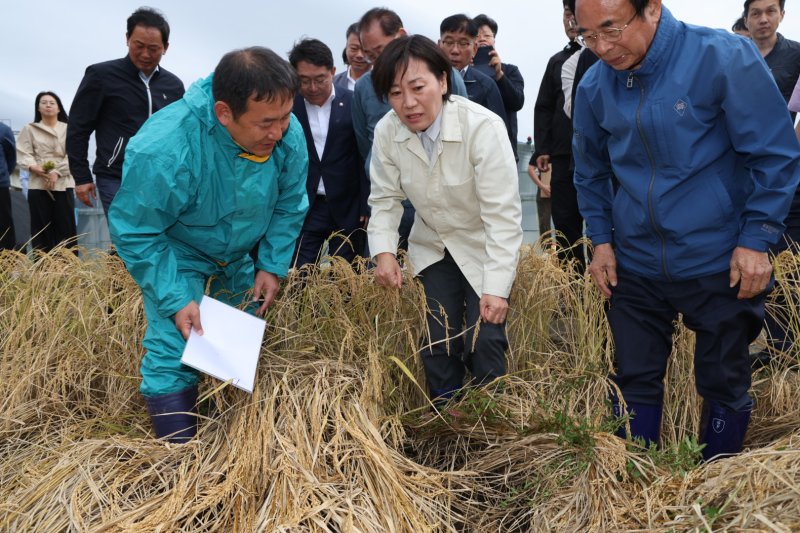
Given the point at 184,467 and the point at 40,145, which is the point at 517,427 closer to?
the point at 184,467

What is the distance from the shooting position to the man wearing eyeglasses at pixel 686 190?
2.22 metres

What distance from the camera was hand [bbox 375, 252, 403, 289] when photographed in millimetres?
2809

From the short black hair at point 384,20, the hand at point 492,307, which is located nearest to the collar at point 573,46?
the short black hair at point 384,20

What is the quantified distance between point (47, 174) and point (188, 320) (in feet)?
16.1

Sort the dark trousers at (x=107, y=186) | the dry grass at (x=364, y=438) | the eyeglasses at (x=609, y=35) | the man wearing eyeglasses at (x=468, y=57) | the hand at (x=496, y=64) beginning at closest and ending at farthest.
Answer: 1. the dry grass at (x=364, y=438)
2. the eyeglasses at (x=609, y=35)
3. the man wearing eyeglasses at (x=468, y=57)
4. the dark trousers at (x=107, y=186)
5. the hand at (x=496, y=64)

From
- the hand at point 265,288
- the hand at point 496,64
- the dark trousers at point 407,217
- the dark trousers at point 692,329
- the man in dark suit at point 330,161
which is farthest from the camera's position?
the hand at point 496,64

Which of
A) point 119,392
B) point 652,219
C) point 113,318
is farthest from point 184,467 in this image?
point 652,219

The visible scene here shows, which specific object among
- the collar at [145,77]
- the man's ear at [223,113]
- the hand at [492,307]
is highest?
the collar at [145,77]

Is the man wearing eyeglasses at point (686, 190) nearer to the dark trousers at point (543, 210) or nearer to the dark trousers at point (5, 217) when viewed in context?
the dark trousers at point (543, 210)

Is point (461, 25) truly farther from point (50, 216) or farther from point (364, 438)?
point (50, 216)

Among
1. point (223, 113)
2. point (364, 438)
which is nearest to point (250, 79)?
point (223, 113)

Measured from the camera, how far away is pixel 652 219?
238cm

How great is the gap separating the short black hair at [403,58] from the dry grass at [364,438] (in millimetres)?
822

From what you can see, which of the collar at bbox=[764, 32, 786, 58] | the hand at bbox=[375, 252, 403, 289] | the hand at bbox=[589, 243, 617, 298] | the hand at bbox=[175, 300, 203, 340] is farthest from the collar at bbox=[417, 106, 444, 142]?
the collar at bbox=[764, 32, 786, 58]
